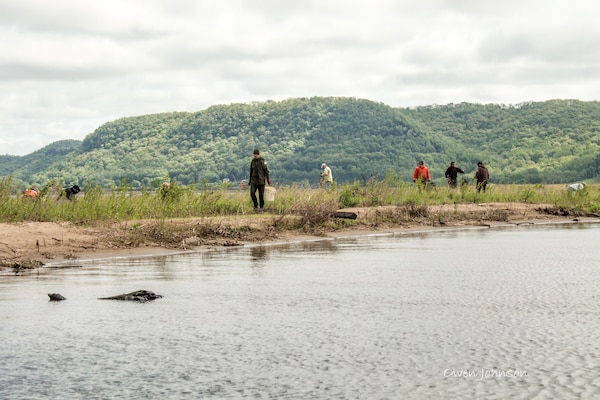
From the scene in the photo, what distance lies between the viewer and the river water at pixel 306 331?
6457mm

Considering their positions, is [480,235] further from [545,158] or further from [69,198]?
[545,158]

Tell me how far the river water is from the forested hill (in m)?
103

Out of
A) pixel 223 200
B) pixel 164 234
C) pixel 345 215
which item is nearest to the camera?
pixel 164 234

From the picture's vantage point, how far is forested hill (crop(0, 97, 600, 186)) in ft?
438

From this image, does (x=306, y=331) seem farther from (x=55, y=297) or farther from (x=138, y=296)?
(x=55, y=297)

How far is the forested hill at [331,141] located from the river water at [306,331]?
103 metres

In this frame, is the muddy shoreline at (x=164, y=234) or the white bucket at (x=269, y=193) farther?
the white bucket at (x=269, y=193)

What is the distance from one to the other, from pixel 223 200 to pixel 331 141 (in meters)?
130

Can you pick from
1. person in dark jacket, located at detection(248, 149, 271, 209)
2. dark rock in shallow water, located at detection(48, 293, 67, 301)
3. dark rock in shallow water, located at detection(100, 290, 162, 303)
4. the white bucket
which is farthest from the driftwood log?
dark rock in shallow water, located at detection(48, 293, 67, 301)

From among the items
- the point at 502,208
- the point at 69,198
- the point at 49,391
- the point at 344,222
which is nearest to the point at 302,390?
the point at 49,391

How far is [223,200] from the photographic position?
24953 millimetres

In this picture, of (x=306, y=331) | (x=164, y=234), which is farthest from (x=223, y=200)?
(x=306, y=331)

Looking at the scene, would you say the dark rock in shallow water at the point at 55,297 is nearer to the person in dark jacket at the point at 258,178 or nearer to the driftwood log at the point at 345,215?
the driftwood log at the point at 345,215

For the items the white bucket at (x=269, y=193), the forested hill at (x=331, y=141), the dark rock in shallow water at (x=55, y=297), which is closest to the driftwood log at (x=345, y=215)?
the white bucket at (x=269, y=193)
